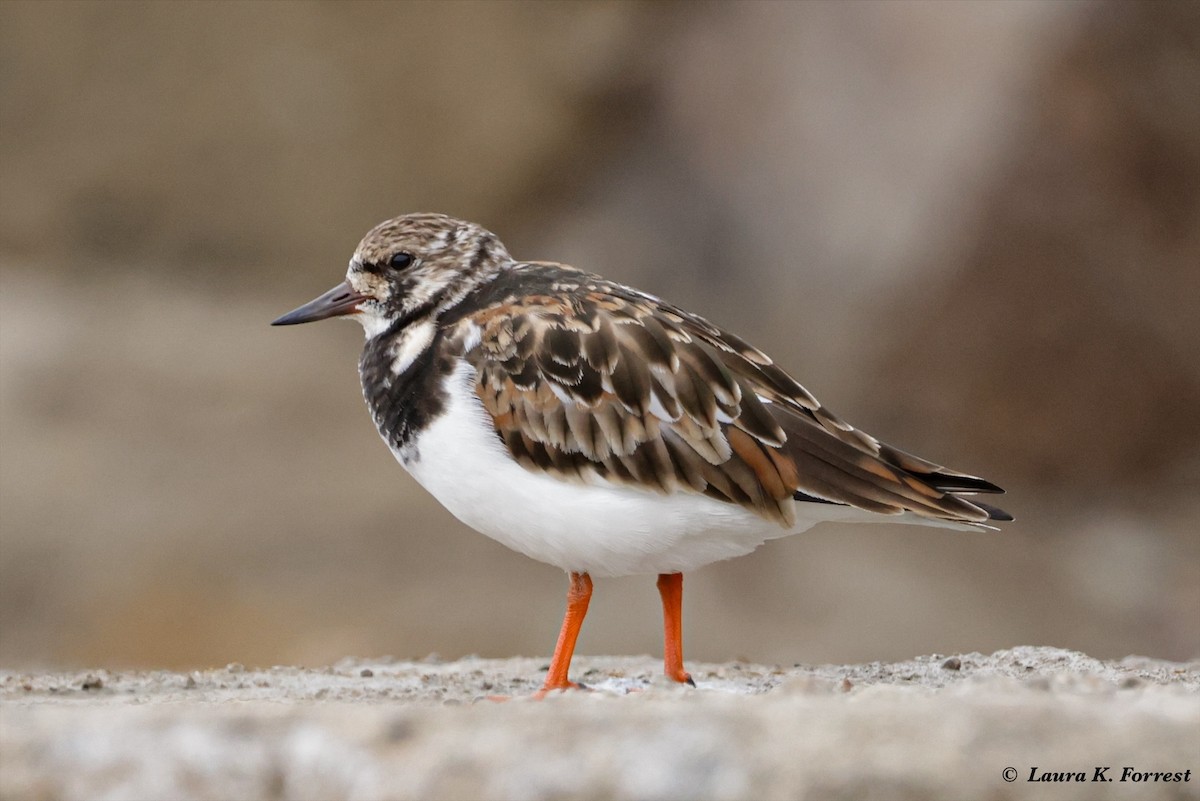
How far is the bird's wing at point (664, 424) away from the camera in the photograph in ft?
10.8

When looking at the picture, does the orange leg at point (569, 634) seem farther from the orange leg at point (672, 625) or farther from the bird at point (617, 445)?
the orange leg at point (672, 625)

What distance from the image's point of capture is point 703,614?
26.9 ft

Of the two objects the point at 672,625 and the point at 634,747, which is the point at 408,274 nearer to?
the point at 672,625

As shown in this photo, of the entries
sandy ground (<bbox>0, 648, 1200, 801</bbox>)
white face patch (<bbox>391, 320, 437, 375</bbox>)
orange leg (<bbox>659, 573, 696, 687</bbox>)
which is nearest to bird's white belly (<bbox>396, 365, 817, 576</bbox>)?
white face patch (<bbox>391, 320, 437, 375</bbox>)

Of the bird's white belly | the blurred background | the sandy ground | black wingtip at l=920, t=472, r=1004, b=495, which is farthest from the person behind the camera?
the blurred background

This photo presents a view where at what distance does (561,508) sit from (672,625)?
2.01 ft

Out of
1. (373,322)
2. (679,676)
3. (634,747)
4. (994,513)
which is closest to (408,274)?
(373,322)

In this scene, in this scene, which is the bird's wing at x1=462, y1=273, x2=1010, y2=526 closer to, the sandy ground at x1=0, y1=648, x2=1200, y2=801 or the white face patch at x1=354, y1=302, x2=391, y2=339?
the white face patch at x1=354, y1=302, x2=391, y2=339

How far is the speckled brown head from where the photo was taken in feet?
12.0

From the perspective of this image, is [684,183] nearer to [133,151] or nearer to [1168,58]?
[1168,58]

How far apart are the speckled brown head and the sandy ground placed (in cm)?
137

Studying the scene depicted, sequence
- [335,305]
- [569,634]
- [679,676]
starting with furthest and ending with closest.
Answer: [335,305] < [679,676] < [569,634]

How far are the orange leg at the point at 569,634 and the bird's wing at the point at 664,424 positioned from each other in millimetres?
400

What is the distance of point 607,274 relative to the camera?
32.0ft
